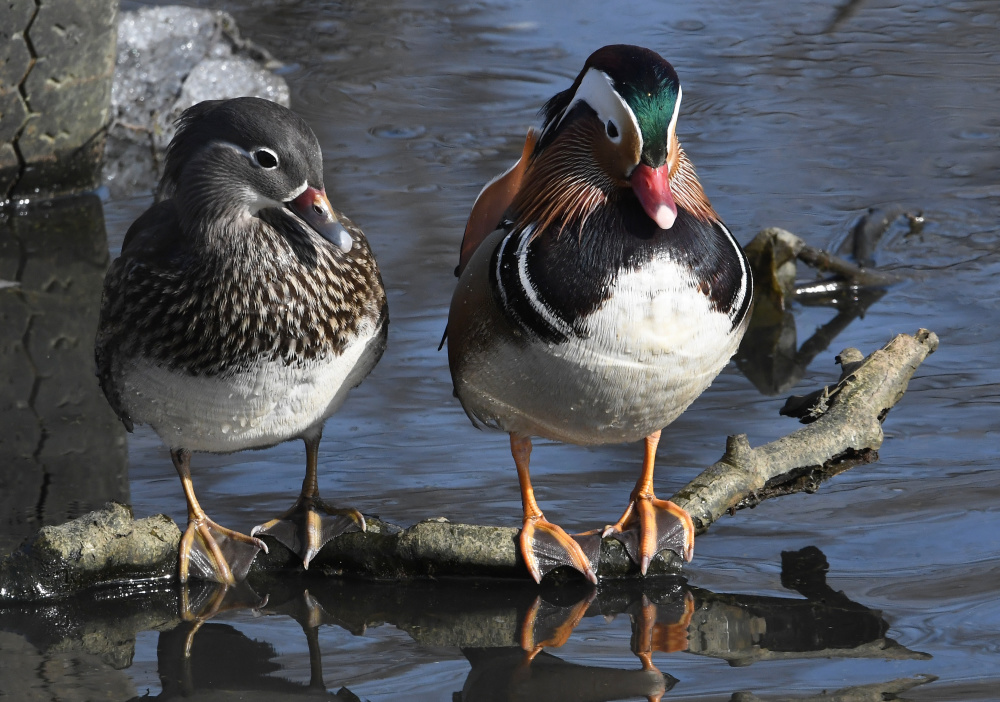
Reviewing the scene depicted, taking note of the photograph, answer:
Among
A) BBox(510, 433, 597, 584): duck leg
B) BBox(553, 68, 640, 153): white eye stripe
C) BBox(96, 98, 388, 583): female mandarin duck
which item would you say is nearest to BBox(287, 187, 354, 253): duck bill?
BBox(96, 98, 388, 583): female mandarin duck

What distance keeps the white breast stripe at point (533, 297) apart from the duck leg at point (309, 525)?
746 mm

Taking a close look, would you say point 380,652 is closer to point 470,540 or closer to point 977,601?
point 470,540

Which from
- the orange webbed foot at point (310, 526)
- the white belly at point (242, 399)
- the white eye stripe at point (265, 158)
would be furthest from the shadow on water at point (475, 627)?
the white eye stripe at point (265, 158)

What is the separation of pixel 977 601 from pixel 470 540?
4.01 ft

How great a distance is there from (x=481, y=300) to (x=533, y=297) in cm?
21

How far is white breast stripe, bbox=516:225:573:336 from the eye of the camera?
306 cm

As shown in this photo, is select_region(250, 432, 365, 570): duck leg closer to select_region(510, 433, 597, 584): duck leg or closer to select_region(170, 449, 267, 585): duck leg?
select_region(170, 449, 267, 585): duck leg

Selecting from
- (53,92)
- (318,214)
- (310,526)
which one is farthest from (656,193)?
(53,92)

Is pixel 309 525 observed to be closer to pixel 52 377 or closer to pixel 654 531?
pixel 654 531

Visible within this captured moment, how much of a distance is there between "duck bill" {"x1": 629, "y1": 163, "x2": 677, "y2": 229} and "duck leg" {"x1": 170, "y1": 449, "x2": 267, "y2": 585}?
1327 mm

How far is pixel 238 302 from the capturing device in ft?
10.2

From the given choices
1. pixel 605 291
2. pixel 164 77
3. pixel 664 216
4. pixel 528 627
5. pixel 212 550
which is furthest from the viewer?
pixel 164 77

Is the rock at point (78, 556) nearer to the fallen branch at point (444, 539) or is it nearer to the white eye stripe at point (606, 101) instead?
the fallen branch at point (444, 539)

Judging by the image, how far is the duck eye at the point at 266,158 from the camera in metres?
2.97
